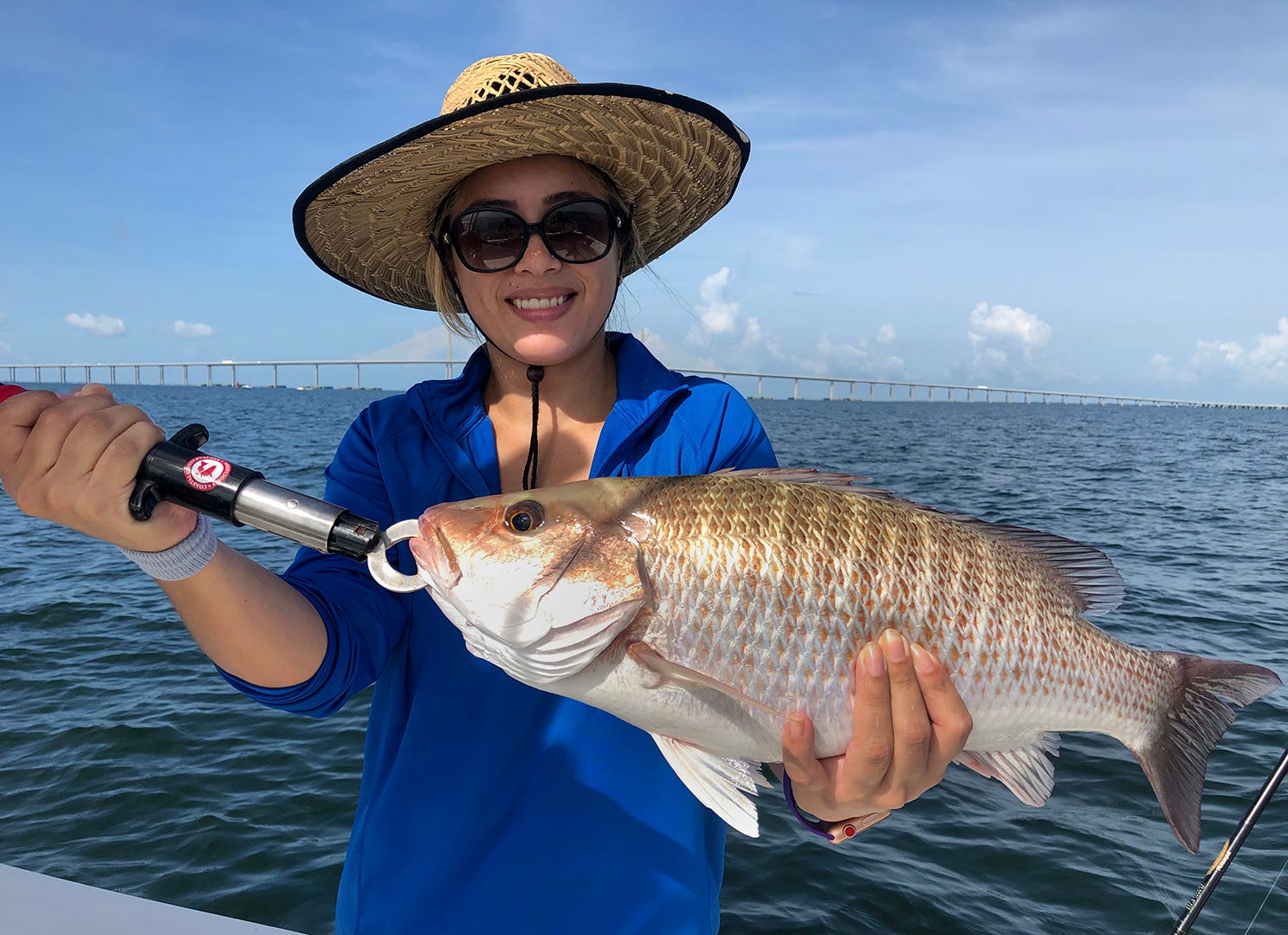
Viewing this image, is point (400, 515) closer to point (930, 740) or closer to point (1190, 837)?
point (930, 740)

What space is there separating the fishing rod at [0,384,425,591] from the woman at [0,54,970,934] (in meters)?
0.04

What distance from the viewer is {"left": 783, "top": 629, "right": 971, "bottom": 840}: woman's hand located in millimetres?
1902

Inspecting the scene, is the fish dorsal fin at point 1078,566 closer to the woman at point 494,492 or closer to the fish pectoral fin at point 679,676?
the woman at point 494,492

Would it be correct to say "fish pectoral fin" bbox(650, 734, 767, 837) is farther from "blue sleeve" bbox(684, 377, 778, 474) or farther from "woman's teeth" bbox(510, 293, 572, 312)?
"woman's teeth" bbox(510, 293, 572, 312)

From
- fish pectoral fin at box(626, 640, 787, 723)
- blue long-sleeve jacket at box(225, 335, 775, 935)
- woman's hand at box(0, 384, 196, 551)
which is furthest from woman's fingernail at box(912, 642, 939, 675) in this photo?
woman's hand at box(0, 384, 196, 551)

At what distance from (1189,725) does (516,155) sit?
8.21 ft

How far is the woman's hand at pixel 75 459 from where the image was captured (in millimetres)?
1543

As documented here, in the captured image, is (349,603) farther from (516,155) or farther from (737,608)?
(516,155)

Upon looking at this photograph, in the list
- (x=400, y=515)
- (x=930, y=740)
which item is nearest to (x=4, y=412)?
(x=400, y=515)

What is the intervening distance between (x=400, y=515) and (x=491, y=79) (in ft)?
4.17

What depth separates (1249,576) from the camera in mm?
13062

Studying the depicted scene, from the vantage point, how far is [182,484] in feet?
5.14

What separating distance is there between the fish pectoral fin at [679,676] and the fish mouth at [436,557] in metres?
0.44

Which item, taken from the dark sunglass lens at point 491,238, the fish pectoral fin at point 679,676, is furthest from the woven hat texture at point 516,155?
the fish pectoral fin at point 679,676
